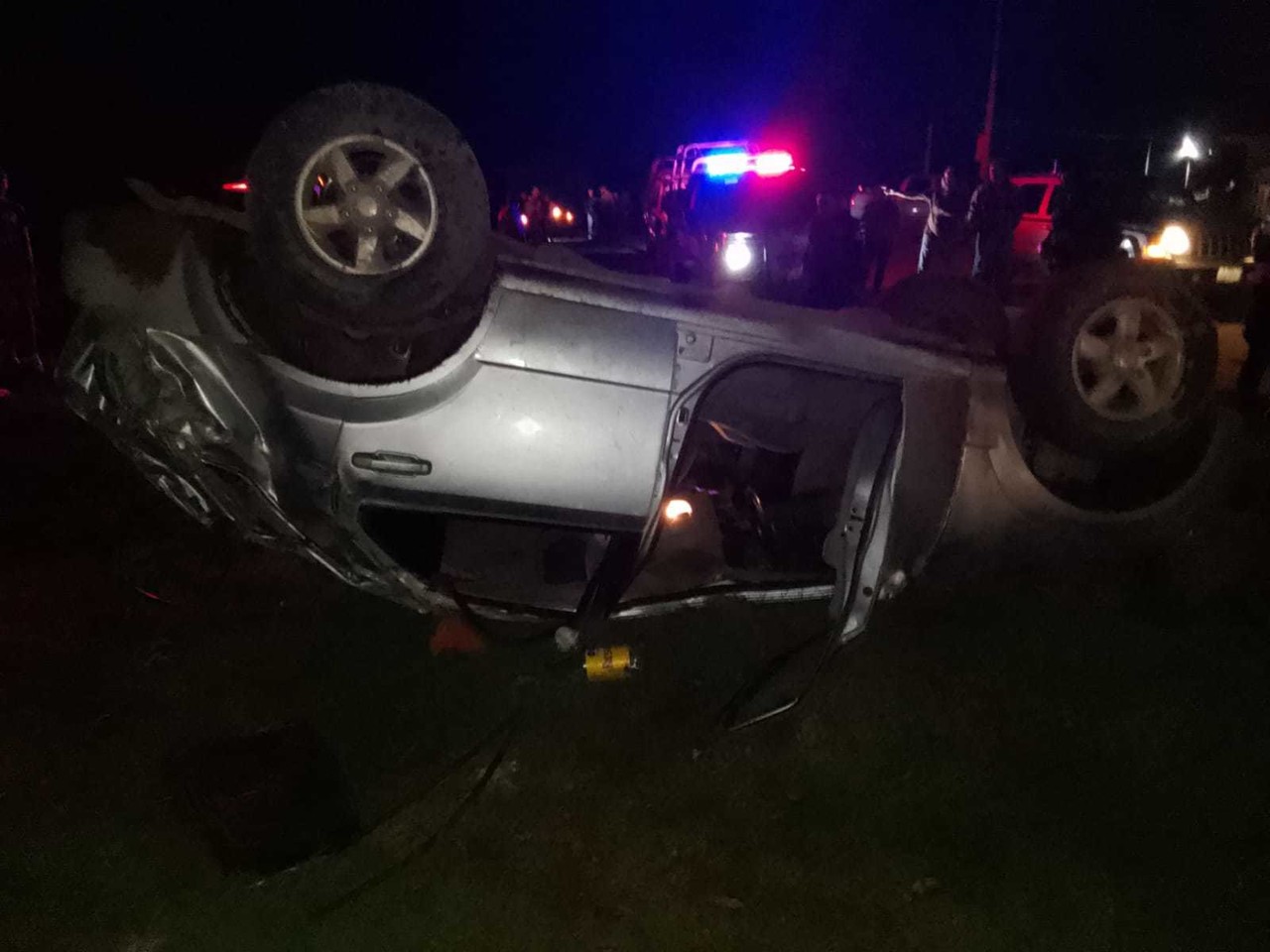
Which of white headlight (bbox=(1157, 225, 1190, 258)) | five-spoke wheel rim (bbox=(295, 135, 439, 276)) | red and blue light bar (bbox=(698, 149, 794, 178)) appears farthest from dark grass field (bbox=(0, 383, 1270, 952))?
white headlight (bbox=(1157, 225, 1190, 258))

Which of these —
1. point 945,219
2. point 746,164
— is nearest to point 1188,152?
point 945,219

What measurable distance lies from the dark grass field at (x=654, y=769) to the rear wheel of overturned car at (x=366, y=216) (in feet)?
4.56

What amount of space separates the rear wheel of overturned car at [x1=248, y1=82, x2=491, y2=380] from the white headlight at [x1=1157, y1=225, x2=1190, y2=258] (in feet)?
32.9

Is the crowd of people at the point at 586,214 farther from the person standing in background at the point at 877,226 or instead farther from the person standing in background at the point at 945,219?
the person standing in background at the point at 945,219

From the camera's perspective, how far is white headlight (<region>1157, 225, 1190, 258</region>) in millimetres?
9953

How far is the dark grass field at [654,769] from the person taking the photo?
7.89 ft

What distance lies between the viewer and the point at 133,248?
2.52 m

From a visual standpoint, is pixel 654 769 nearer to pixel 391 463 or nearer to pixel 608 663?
pixel 608 663

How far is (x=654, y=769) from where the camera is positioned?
2.95 meters

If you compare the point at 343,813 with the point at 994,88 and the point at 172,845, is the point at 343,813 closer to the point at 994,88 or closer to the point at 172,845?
the point at 172,845

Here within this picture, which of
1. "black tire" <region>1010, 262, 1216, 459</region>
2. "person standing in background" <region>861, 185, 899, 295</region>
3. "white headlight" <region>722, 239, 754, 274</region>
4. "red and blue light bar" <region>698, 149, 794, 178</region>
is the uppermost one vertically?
"red and blue light bar" <region>698, 149, 794, 178</region>

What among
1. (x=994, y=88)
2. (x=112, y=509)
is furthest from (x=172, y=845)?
(x=994, y=88)

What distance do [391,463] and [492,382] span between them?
37 cm

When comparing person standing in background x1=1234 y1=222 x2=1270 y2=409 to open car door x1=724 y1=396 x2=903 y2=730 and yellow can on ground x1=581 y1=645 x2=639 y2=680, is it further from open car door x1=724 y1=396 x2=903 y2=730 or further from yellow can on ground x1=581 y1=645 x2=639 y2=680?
yellow can on ground x1=581 y1=645 x2=639 y2=680
